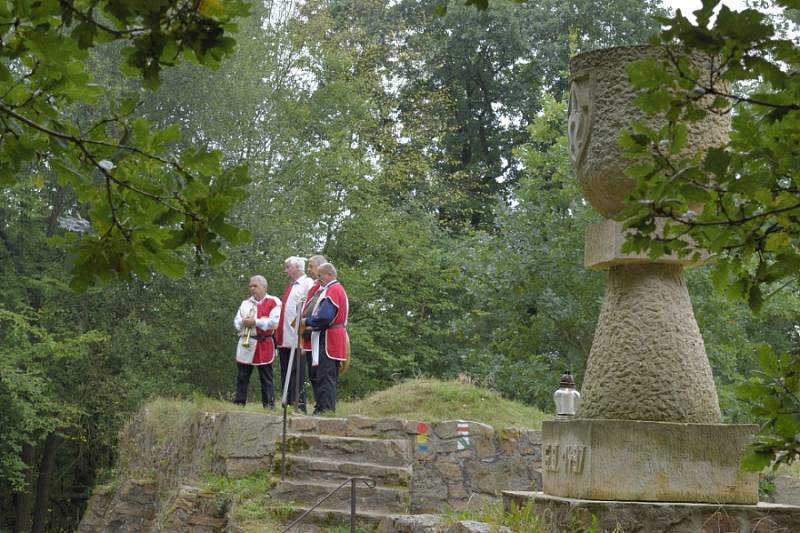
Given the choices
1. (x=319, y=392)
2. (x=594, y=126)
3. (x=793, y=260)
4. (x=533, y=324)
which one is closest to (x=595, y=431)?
(x=594, y=126)

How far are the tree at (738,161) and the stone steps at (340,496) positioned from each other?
7585mm

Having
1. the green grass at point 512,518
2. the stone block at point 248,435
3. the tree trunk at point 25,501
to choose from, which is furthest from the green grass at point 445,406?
the tree trunk at point 25,501

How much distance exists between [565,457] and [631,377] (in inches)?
23.5

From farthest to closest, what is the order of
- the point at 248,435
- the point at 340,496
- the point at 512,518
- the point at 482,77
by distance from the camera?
the point at 482,77, the point at 248,435, the point at 340,496, the point at 512,518

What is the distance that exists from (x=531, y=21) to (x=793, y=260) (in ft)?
82.8

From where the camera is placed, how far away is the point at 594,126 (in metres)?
6.66

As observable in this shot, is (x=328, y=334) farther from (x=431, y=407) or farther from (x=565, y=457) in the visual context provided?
(x=565, y=457)

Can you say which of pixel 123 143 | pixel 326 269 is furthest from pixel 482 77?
pixel 123 143

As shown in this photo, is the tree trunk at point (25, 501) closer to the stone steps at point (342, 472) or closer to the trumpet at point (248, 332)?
the trumpet at point (248, 332)

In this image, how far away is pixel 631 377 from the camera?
632 centimetres

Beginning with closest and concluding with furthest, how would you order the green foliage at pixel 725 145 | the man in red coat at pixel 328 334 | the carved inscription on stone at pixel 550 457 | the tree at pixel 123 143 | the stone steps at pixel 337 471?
the green foliage at pixel 725 145 < the tree at pixel 123 143 < the carved inscription on stone at pixel 550 457 < the stone steps at pixel 337 471 < the man in red coat at pixel 328 334

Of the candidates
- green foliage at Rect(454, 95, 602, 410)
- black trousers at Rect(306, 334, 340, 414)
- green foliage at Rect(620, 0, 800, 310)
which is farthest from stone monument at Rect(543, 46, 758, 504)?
green foliage at Rect(454, 95, 602, 410)

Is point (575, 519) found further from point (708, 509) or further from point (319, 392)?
point (319, 392)

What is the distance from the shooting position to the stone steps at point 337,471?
10688 mm
